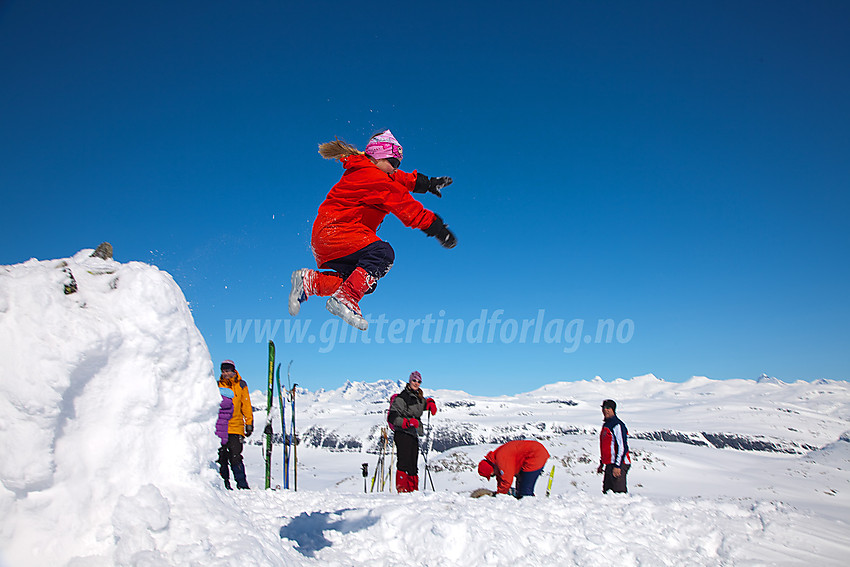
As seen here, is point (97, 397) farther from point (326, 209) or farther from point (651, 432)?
point (651, 432)

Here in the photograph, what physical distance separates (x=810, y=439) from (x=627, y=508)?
3111 inches

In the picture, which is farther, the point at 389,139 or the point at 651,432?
the point at 651,432

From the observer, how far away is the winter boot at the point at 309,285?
3.40 meters

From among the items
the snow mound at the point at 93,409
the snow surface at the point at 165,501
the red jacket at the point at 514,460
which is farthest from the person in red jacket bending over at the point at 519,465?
the snow mound at the point at 93,409

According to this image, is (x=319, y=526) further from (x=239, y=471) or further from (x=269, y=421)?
(x=269, y=421)

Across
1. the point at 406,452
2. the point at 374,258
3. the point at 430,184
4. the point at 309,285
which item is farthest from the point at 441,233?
the point at 406,452

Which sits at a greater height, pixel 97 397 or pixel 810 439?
pixel 97 397

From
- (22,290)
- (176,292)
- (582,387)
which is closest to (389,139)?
(176,292)

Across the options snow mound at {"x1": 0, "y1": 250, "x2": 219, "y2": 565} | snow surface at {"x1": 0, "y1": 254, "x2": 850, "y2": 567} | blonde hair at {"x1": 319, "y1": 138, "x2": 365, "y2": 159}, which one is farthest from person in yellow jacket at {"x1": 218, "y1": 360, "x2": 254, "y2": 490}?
snow mound at {"x1": 0, "y1": 250, "x2": 219, "y2": 565}

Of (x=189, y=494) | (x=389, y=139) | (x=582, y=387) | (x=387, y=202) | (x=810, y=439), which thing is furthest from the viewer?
(x=582, y=387)

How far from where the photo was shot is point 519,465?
252 inches

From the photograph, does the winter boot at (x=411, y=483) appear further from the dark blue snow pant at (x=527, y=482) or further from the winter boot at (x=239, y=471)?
the winter boot at (x=239, y=471)

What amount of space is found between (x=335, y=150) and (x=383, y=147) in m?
0.37

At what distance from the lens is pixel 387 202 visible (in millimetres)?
3168
